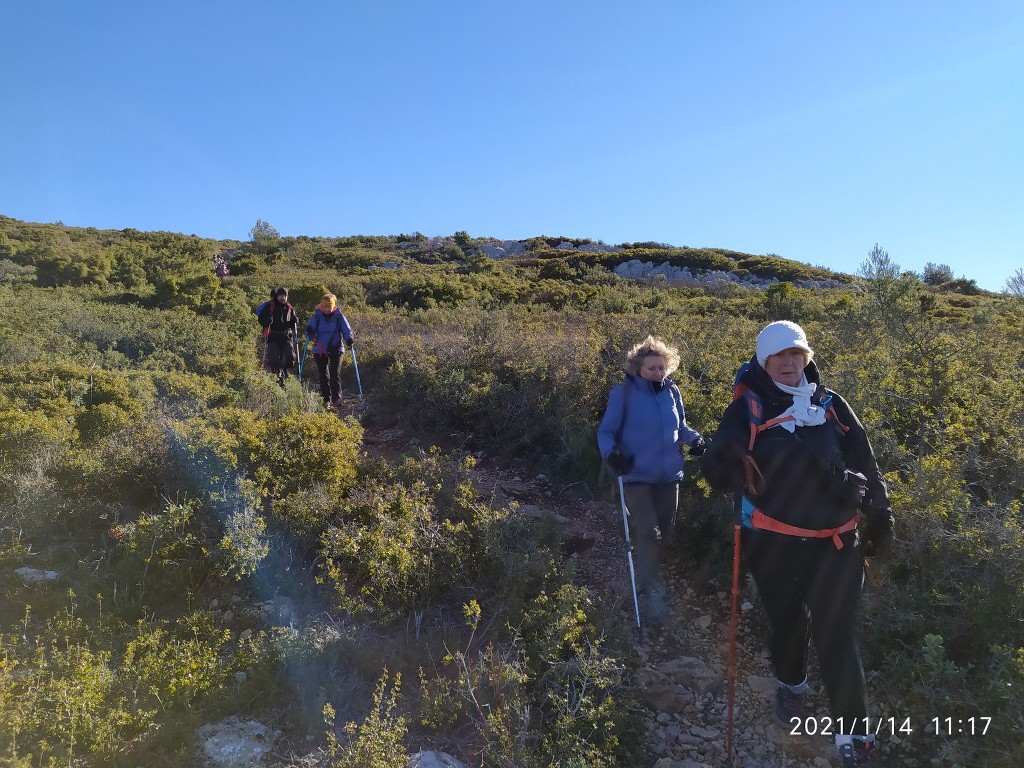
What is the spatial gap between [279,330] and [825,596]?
7.99 meters

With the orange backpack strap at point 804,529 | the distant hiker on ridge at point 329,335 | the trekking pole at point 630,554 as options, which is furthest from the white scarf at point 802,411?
the distant hiker on ridge at point 329,335

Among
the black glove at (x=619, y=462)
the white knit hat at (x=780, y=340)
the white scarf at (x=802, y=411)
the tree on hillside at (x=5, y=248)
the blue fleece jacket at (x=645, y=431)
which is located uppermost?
the tree on hillside at (x=5, y=248)

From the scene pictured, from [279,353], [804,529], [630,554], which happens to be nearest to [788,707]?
[804,529]

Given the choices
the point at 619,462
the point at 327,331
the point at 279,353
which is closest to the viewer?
the point at 619,462

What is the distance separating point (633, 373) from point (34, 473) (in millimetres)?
4501

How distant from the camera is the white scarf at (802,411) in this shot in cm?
266

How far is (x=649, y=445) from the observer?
387 cm

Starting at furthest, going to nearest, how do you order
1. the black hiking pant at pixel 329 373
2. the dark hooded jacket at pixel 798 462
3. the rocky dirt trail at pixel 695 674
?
the black hiking pant at pixel 329 373, the rocky dirt trail at pixel 695 674, the dark hooded jacket at pixel 798 462

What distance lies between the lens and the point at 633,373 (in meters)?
3.93

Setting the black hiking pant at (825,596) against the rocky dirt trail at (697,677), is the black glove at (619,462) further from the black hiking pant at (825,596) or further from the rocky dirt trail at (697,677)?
the black hiking pant at (825,596)

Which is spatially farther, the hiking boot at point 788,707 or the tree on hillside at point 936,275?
the tree on hillside at point 936,275

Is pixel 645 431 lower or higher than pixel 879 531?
higher

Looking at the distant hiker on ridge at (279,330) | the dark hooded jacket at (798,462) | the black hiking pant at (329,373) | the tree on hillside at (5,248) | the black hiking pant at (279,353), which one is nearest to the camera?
the dark hooded jacket at (798,462)

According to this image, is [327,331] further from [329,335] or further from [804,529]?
[804,529]
